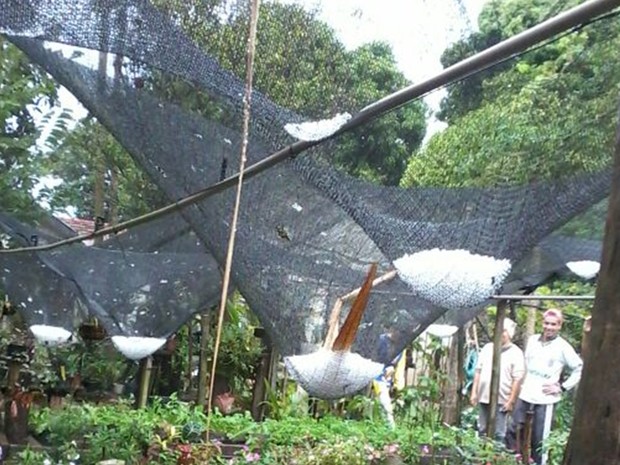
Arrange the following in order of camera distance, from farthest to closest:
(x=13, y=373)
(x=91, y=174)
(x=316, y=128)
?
(x=91, y=174), (x=13, y=373), (x=316, y=128)

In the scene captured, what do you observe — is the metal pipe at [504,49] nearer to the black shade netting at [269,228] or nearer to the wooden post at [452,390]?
the black shade netting at [269,228]

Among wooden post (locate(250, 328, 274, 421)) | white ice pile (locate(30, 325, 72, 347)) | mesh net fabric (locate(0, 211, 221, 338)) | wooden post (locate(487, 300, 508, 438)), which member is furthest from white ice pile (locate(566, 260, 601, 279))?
wooden post (locate(250, 328, 274, 421))

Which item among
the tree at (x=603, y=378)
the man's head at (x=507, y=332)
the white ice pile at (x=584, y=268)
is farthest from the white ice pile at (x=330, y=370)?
the man's head at (x=507, y=332)

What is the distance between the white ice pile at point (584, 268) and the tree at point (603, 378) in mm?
2869

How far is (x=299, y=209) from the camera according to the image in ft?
8.68

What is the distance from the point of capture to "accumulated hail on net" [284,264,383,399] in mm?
2490

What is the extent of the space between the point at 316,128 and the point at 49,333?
2.98m

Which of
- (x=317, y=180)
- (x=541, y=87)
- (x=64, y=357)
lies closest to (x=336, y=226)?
(x=317, y=180)

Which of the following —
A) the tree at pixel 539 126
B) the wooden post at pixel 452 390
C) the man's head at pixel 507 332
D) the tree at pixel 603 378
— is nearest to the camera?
the tree at pixel 603 378

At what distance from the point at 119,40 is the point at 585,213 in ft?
5.26

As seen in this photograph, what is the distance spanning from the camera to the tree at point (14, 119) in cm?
513

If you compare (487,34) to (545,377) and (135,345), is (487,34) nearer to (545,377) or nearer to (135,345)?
(545,377)

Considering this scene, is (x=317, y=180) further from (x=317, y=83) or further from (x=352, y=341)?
(x=317, y=83)

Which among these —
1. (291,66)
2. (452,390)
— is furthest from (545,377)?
(291,66)
